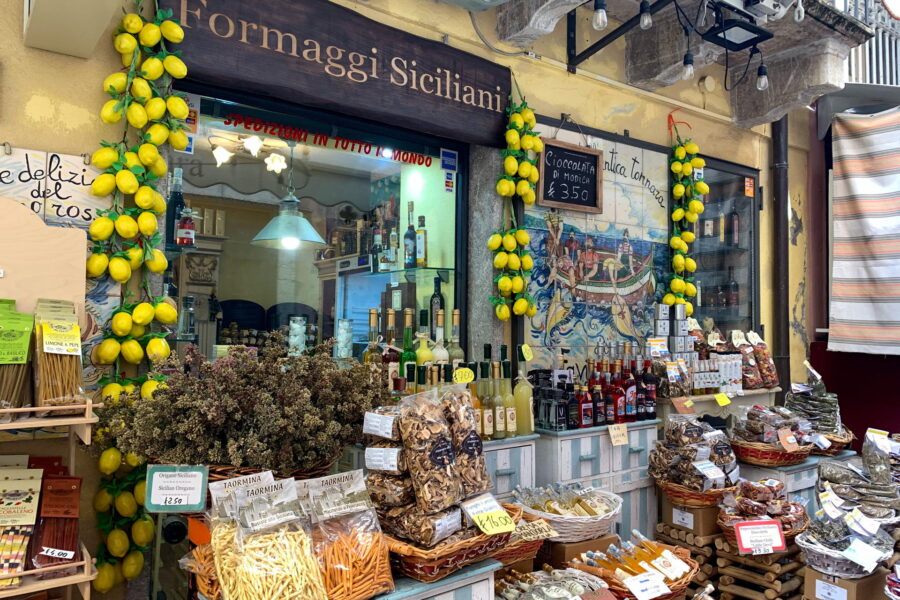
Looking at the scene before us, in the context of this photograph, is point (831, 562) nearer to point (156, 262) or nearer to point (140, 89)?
point (156, 262)

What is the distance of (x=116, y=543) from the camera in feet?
7.49

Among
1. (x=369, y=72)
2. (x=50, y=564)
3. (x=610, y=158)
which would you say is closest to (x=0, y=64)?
(x=369, y=72)

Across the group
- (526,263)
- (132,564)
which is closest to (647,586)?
(526,263)

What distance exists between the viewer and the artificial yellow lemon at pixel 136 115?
235 cm

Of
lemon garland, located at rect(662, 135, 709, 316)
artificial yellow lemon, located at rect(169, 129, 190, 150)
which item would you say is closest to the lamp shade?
artificial yellow lemon, located at rect(169, 129, 190, 150)

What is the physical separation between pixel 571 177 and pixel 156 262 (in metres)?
2.51

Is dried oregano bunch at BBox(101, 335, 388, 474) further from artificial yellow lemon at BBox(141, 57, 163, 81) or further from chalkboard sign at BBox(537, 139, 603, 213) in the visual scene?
chalkboard sign at BBox(537, 139, 603, 213)

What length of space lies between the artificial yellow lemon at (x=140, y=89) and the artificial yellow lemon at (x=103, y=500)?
4.89 feet

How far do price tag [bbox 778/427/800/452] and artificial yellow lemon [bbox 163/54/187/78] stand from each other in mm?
3451

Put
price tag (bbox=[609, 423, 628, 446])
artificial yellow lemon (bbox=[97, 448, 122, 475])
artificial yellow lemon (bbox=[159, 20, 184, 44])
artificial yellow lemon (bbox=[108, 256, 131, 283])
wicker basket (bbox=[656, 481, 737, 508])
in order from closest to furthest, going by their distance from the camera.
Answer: artificial yellow lemon (bbox=[97, 448, 122, 475]), artificial yellow lemon (bbox=[108, 256, 131, 283]), artificial yellow lemon (bbox=[159, 20, 184, 44]), wicker basket (bbox=[656, 481, 737, 508]), price tag (bbox=[609, 423, 628, 446])

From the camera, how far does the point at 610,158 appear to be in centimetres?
420

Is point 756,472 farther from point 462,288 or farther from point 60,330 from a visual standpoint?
point 60,330

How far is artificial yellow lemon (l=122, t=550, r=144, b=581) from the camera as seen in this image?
2311mm

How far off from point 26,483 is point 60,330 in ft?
1.62
